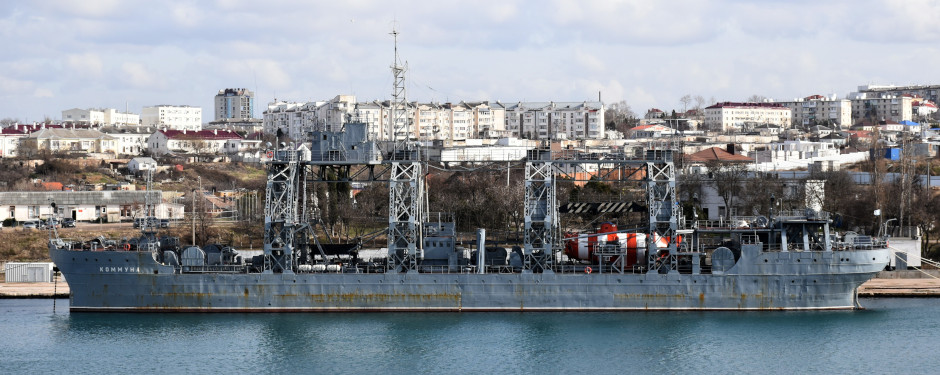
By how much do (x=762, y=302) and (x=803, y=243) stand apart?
324 cm

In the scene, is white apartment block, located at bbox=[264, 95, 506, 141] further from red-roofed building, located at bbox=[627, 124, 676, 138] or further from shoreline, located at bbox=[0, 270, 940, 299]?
shoreline, located at bbox=[0, 270, 940, 299]

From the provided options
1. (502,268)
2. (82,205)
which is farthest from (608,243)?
(82,205)

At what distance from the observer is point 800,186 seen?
70.4 m

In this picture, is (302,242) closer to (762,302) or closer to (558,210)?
(558,210)

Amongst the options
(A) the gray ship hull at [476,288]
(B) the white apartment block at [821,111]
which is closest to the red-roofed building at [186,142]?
(A) the gray ship hull at [476,288]

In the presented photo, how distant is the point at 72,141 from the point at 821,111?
130235 mm

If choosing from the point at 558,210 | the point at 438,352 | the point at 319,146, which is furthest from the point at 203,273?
the point at 558,210

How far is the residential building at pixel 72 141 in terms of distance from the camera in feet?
391

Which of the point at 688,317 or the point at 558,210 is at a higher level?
the point at 558,210

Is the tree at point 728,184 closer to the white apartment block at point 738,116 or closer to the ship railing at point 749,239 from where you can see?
the ship railing at point 749,239

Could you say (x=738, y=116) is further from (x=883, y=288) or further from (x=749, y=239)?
(x=749, y=239)

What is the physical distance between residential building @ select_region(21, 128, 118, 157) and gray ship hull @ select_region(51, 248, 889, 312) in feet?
243

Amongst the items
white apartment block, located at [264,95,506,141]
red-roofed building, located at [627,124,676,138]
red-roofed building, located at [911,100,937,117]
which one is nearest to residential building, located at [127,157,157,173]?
white apartment block, located at [264,95,506,141]

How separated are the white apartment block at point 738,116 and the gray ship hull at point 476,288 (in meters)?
126
